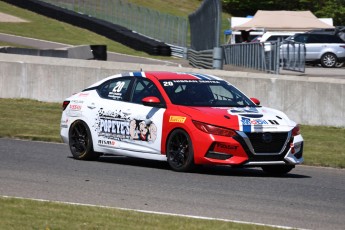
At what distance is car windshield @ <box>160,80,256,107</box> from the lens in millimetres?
13295

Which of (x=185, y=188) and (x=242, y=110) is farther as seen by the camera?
(x=242, y=110)

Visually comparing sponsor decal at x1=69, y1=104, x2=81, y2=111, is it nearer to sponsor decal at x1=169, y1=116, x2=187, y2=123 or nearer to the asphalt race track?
the asphalt race track

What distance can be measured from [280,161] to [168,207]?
10.8 ft

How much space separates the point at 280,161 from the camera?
1269cm

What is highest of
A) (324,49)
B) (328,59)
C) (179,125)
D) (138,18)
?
(138,18)

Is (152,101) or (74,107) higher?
(152,101)

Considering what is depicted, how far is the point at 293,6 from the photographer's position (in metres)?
95.8

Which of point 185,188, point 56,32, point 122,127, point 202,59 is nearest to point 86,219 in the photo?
point 185,188

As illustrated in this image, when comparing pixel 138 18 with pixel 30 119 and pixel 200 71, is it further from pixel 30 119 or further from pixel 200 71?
pixel 30 119

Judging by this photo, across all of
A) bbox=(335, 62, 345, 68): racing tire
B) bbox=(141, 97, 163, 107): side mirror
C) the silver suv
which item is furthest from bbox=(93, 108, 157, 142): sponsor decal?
bbox=(335, 62, 345, 68): racing tire

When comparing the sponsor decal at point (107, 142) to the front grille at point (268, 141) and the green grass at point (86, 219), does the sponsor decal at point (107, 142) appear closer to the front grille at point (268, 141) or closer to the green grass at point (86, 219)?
the front grille at point (268, 141)

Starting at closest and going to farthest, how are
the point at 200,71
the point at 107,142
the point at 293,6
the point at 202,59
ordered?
the point at 107,142, the point at 200,71, the point at 202,59, the point at 293,6

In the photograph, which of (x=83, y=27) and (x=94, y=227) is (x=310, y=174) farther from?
(x=83, y=27)

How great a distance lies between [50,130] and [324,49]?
25.3m
